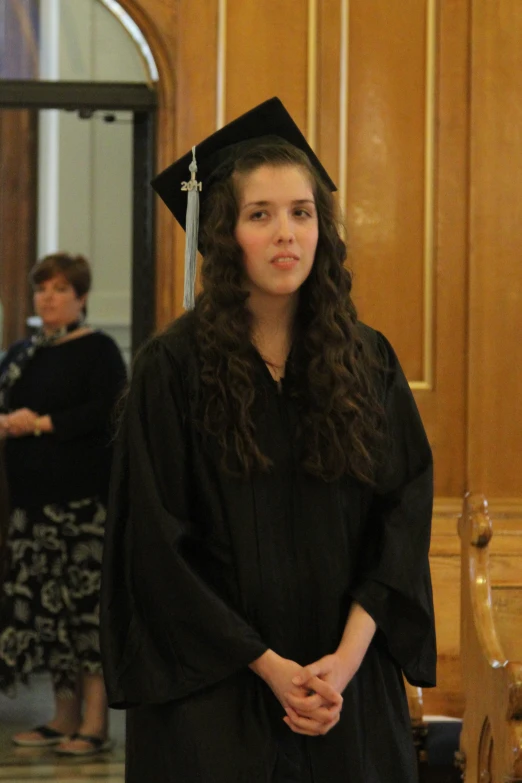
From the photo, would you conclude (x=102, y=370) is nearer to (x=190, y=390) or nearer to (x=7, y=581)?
(x=7, y=581)

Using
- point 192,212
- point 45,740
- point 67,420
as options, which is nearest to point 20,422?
point 67,420

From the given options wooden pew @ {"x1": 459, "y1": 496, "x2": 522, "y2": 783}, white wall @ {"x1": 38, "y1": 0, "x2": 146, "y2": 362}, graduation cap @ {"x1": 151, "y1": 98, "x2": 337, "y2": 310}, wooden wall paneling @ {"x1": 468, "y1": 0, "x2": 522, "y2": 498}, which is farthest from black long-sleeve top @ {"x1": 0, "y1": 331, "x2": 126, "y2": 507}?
graduation cap @ {"x1": 151, "y1": 98, "x2": 337, "y2": 310}

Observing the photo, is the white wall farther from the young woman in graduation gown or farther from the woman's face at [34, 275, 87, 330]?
the young woman in graduation gown

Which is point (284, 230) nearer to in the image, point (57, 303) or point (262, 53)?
point (262, 53)

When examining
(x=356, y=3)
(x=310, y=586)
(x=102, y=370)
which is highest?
(x=356, y=3)

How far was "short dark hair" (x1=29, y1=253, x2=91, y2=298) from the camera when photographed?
A: 200 inches

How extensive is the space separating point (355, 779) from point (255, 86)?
124 inches

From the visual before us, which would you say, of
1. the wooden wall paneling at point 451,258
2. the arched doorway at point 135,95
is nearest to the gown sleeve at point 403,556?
the wooden wall paneling at point 451,258

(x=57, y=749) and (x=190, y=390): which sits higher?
(x=190, y=390)

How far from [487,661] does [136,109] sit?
2.76 m

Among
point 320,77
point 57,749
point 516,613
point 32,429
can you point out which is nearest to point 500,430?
point 516,613

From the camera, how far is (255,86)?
4613 mm

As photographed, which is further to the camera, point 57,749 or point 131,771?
point 57,749

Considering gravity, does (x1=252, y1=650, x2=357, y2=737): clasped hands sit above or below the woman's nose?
below
